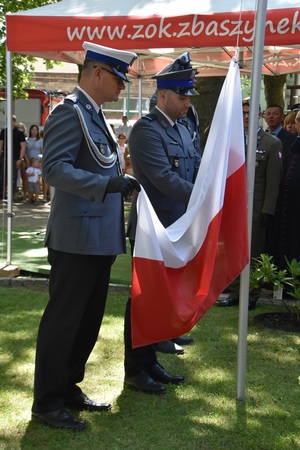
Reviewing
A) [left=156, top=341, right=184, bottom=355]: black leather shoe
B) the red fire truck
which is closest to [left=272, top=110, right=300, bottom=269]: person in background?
[left=156, top=341, right=184, bottom=355]: black leather shoe

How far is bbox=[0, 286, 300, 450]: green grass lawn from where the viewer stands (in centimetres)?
426

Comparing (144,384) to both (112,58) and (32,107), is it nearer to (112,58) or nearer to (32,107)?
(112,58)

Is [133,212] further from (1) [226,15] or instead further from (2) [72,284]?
(1) [226,15]

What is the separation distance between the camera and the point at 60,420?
4348 mm

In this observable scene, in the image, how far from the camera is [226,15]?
285 inches

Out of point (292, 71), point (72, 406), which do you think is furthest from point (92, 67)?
point (292, 71)

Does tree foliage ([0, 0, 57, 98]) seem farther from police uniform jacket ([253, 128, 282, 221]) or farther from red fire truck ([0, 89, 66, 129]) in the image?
police uniform jacket ([253, 128, 282, 221])

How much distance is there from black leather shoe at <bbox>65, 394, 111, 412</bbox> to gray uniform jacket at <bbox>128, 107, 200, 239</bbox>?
3.47 ft

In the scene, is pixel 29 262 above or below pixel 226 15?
below

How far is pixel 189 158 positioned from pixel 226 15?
2484mm

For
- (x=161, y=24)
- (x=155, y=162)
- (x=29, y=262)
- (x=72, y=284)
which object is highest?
(x=161, y=24)

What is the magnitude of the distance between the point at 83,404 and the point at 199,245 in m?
1.17

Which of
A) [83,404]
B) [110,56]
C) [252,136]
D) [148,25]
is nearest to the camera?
[110,56]

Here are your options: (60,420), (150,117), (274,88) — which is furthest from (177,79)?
(274,88)
